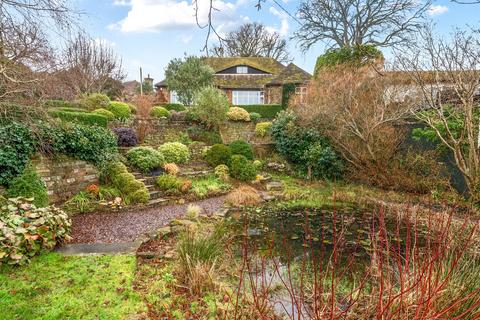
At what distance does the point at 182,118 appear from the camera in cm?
1572

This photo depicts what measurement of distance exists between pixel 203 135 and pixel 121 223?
28.7 ft

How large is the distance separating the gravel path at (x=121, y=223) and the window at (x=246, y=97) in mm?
19648

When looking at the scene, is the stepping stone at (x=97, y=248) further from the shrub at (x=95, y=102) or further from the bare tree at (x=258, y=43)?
the bare tree at (x=258, y=43)

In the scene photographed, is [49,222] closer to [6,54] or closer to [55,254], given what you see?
[55,254]

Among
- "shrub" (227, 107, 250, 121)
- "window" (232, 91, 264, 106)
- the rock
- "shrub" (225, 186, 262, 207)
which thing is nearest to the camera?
"shrub" (225, 186, 262, 207)

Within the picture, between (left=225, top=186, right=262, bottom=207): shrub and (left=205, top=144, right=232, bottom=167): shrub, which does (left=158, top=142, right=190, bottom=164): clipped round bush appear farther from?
(left=225, top=186, right=262, bottom=207): shrub

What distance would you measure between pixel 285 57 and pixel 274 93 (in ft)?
31.4

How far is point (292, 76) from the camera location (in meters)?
23.8

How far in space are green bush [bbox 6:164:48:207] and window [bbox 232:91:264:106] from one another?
843 inches

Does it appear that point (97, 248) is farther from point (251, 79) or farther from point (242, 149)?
point (251, 79)

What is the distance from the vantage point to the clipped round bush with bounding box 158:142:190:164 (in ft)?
36.6

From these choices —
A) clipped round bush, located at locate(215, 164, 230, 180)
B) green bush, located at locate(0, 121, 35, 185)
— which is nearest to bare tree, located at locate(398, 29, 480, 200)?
clipped round bush, located at locate(215, 164, 230, 180)

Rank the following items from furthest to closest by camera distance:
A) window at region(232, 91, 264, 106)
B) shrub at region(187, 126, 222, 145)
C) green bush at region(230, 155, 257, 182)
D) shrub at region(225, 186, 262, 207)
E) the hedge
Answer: window at region(232, 91, 264, 106) < the hedge < shrub at region(187, 126, 222, 145) < green bush at region(230, 155, 257, 182) < shrub at region(225, 186, 262, 207)

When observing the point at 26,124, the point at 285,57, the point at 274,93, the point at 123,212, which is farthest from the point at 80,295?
the point at 285,57
